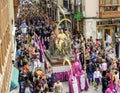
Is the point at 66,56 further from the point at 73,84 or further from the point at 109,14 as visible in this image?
the point at 109,14

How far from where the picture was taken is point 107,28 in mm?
34656

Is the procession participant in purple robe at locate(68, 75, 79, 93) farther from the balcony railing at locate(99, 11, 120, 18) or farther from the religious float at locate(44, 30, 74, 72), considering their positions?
the balcony railing at locate(99, 11, 120, 18)

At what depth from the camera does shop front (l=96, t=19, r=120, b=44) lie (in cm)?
3447

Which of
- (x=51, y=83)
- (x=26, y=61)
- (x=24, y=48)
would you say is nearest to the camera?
(x=51, y=83)

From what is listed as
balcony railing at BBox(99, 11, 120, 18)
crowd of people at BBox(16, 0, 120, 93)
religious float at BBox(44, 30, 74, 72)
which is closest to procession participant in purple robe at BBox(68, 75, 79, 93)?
crowd of people at BBox(16, 0, 120, 93)

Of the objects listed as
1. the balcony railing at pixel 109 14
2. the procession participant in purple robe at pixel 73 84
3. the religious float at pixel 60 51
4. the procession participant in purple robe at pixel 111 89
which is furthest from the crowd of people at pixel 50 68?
the balcony railing at pixel 109 14

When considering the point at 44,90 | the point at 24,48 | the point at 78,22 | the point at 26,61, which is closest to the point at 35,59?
the point at 26,61

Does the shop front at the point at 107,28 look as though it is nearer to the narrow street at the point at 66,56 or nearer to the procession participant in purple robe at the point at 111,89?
the narrow street at the point at 66,56

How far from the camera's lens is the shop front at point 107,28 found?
34.5m

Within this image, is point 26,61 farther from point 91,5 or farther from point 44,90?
point 91,5

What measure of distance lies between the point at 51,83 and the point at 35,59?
12.8ft

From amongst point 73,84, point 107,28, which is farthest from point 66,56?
point 107,28

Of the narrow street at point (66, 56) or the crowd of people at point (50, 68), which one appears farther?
the crowd of people at point (50, 68)

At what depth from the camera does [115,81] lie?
19141mm
